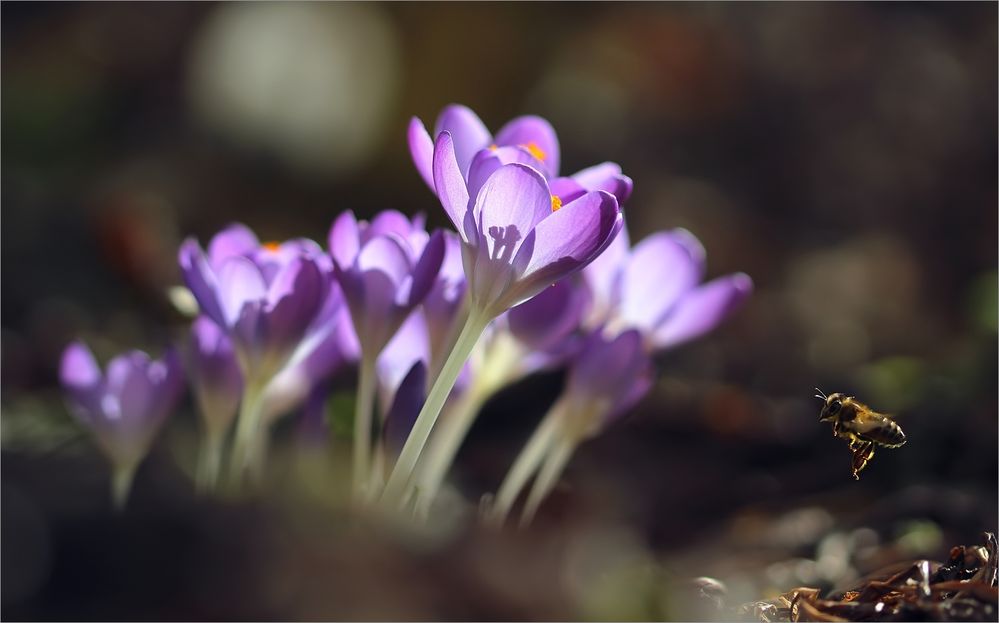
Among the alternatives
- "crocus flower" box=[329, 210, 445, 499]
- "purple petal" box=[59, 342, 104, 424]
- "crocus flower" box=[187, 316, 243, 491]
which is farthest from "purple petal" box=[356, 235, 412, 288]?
"purple petal" box=[59, 342, 104, 424]

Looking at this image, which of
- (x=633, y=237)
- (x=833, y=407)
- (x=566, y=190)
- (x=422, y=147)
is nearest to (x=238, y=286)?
(x=422, y=147)

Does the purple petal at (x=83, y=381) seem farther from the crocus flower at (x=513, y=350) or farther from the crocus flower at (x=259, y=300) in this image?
the crocus flower at (x=513, y=350)

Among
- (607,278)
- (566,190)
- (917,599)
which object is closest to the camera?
(917,599)

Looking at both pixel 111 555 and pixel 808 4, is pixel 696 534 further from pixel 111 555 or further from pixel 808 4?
pixel 808 4

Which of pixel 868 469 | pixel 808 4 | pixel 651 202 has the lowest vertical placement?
pixel 868 469

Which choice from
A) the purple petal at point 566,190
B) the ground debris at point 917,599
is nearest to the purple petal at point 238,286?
the purple petal at point 566,190

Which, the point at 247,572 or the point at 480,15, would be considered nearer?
the point at 247,572

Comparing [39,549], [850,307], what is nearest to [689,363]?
[850,307]

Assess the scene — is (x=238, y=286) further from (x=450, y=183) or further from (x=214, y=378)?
(x=450, y=183)
